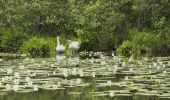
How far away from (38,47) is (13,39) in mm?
3370

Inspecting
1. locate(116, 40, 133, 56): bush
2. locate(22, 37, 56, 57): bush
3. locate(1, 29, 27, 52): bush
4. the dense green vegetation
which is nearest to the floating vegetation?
the dense green vegetation

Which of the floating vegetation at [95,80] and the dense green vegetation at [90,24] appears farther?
the dense green vegetation at [90,24]

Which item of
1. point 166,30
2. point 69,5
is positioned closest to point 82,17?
point 69,5

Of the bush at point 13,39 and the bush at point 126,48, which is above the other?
the bush at point 13,39

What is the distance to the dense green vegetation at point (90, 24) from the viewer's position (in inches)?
1347

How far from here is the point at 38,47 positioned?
37.1 metres


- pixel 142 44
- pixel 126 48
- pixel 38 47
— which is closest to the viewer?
pixel 142 44

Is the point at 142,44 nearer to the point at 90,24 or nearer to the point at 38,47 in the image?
the point at 90,24

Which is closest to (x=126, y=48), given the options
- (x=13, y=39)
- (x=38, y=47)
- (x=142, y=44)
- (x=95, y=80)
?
(x=142, y=44)

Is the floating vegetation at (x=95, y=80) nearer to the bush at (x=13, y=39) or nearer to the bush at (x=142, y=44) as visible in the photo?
the bush at (x=142, y=44)

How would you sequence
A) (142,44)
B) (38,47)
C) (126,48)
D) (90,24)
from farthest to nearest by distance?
(90,24), (38,47), (126,48), (142,44)

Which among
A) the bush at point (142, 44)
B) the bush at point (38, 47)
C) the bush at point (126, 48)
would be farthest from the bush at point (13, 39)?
the bush at point (142, 44)

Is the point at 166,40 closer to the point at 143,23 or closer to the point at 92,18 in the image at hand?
the point at 143,23

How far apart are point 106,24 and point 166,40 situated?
17.3 ft
